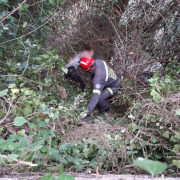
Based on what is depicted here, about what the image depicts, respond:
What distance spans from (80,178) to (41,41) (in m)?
1.93

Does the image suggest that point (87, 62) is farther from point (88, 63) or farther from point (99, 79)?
point (99, 79)

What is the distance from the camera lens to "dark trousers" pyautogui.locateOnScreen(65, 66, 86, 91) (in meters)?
3.63

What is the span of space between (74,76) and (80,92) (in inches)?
17.1

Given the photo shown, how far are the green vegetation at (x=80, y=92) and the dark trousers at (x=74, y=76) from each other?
152 mm

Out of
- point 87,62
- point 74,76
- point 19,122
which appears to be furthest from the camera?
point 74,76

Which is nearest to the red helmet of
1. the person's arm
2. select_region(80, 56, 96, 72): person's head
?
select_region(80, 56, 96, 72): person's head

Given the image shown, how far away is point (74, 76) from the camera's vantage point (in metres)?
3.71

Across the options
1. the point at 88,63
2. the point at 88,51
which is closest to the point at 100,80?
the point at 88,63

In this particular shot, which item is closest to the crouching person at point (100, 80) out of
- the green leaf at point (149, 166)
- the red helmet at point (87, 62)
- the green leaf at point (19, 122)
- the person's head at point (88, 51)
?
the red helmet at point (87, 62)

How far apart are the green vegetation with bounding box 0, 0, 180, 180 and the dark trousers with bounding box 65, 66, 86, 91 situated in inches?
6.0

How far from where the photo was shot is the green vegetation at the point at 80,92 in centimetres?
121

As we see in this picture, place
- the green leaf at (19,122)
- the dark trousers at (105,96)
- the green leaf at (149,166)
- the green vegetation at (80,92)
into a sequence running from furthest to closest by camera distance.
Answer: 1. the dark trousers at (105,96)
2. the green vegetation at (80,92)
3. the green leaf at (19,122)
4. the green leaf at (149,166)

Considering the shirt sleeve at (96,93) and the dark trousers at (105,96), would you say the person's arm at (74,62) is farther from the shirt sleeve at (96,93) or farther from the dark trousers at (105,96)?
the dark trousers at (105,96)

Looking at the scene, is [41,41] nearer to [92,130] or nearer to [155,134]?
[92,130]
